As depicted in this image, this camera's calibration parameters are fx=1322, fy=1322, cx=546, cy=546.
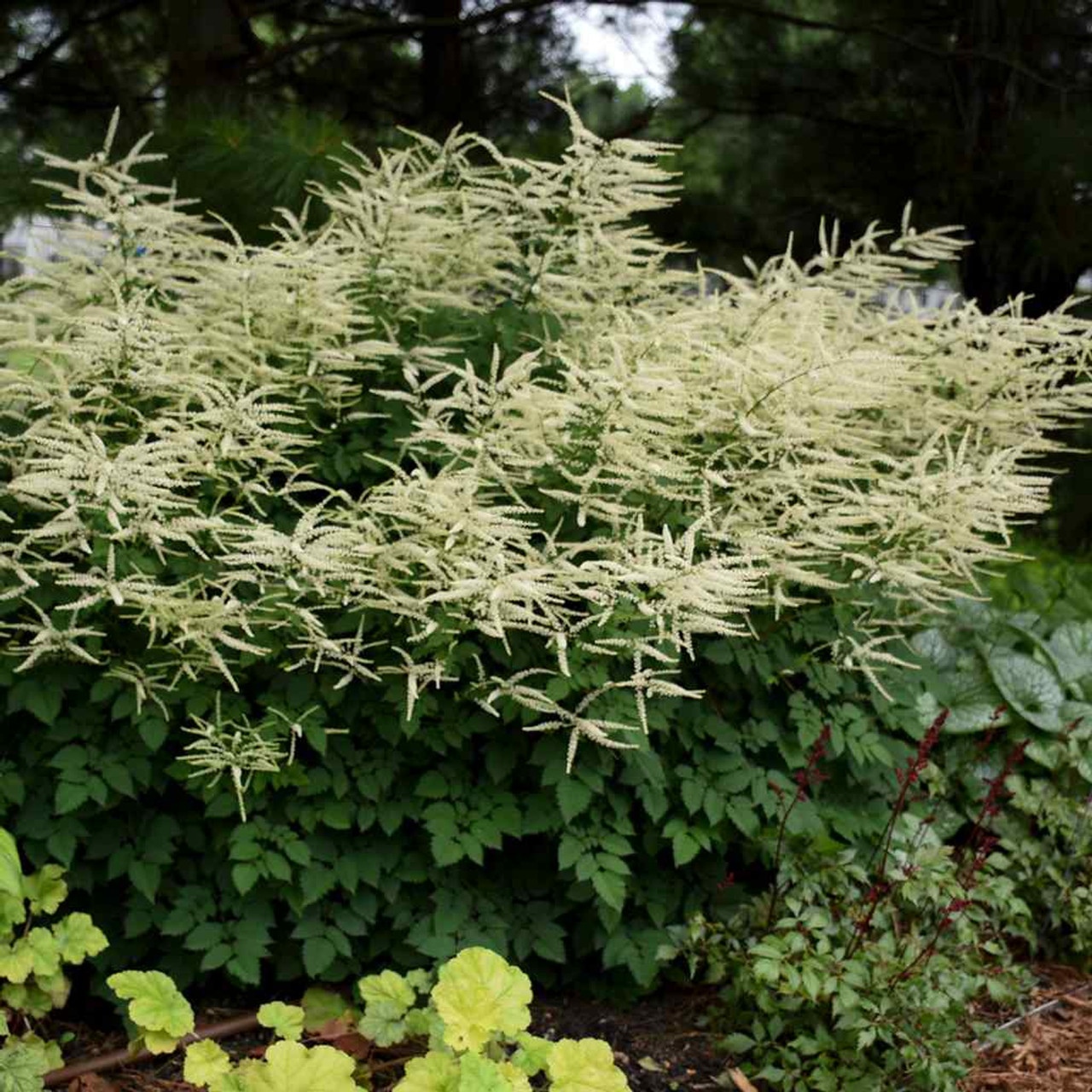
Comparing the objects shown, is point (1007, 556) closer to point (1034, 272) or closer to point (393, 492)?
point (393, 492)

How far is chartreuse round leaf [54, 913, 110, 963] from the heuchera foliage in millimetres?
149

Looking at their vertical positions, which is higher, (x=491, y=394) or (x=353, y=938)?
(x=491, y=394)

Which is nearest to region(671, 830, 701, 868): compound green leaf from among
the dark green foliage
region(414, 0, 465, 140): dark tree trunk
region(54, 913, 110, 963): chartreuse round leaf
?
the dark green foliage

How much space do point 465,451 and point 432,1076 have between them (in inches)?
60.7

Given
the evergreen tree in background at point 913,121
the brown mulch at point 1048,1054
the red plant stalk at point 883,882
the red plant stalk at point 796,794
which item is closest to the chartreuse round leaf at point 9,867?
the red plant stalk at point 796,794

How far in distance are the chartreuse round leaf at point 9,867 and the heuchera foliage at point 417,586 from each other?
0.47 m

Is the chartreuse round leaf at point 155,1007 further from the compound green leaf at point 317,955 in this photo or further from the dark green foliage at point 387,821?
the compound green leaf at point 317,955

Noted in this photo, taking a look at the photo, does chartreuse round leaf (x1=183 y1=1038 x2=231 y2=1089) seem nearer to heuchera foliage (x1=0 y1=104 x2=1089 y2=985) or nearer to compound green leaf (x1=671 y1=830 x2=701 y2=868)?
heuchera foliage (x1=0 y1=104 x2=1089 y2=985)

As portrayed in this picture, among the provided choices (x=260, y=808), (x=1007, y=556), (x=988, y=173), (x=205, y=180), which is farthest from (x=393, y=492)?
(x=988, y=173)

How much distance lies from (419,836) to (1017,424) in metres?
2.11

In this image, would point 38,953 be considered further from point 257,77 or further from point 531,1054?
point 257,77

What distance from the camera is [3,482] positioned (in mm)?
3178

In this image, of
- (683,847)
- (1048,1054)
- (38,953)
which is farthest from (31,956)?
(1048,1054)

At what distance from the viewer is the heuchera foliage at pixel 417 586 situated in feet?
9.39
